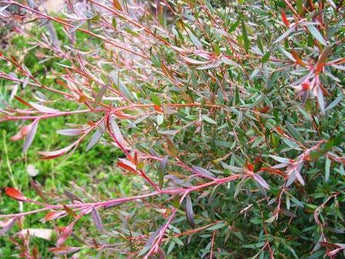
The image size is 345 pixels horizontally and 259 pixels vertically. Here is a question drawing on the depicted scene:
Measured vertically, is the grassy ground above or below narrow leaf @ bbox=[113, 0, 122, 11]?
below

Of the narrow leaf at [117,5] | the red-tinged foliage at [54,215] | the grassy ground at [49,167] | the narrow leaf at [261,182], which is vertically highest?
the narrow leaf at [117,5]

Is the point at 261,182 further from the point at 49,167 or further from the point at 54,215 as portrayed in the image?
the point at 49,167


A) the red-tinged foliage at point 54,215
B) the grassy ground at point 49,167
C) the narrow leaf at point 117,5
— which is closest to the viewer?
the red-tinged foliage at point 54,215

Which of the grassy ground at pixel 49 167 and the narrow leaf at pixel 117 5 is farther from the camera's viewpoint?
the grassy ground at pixel 49 167

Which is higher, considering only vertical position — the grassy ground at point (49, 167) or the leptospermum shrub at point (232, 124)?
the leptospermum shrub at point (232, 124)

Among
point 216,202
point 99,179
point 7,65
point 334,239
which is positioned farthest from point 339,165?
point 7,65

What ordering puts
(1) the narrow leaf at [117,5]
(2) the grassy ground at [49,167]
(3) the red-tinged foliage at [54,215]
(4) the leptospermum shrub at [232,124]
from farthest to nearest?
(2) the grassy ground at [49,167], (1) the narrow leaf at [117,5], (4) the leptospermum shrub at [232,124], (3) the red-tinged foliage at [54,215]

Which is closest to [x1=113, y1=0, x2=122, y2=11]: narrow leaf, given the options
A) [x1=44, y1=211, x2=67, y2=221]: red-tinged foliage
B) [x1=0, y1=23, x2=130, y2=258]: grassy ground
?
[x1=44, y1=211, x2=67, y2=221]: red-tinged foliage

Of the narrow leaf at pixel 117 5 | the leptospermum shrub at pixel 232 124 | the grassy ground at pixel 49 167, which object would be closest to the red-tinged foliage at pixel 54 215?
the leptospermum shrub at pixel 232 124

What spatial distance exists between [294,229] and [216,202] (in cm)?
34

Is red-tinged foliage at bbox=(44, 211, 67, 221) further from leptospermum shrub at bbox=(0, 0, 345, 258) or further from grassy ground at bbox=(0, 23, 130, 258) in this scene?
grassy ground at bbox=(0, 23, 130, 258)

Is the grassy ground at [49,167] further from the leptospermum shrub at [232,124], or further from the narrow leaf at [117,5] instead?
the narrow leaf at [117,5]

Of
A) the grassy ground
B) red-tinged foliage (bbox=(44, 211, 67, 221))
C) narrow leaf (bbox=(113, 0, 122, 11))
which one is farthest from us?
the grassy ground

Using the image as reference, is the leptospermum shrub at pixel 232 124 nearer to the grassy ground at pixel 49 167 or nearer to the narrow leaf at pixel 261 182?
the narrow leaf at pixel 261 182
